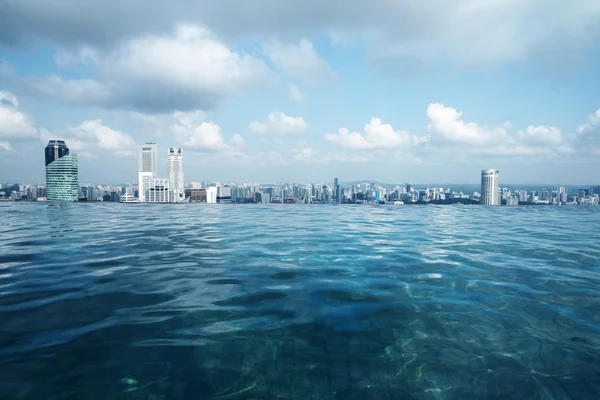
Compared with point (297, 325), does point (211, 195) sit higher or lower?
higher

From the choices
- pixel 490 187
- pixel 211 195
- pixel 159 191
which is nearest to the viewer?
pixel 490 187

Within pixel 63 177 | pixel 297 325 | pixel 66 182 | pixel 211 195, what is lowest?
pixel 297 325

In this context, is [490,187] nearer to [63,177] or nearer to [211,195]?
[211,195]

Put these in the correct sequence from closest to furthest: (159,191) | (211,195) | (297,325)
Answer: (297,325) < (211,195) < (159,191)

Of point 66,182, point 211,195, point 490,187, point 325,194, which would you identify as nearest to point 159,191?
point 66,182

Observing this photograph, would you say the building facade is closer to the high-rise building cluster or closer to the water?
the high-rise building cluster

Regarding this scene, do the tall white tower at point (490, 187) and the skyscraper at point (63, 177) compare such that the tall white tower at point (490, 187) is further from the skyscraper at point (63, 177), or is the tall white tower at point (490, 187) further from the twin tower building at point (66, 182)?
the skyscraper at point (63, 177)
